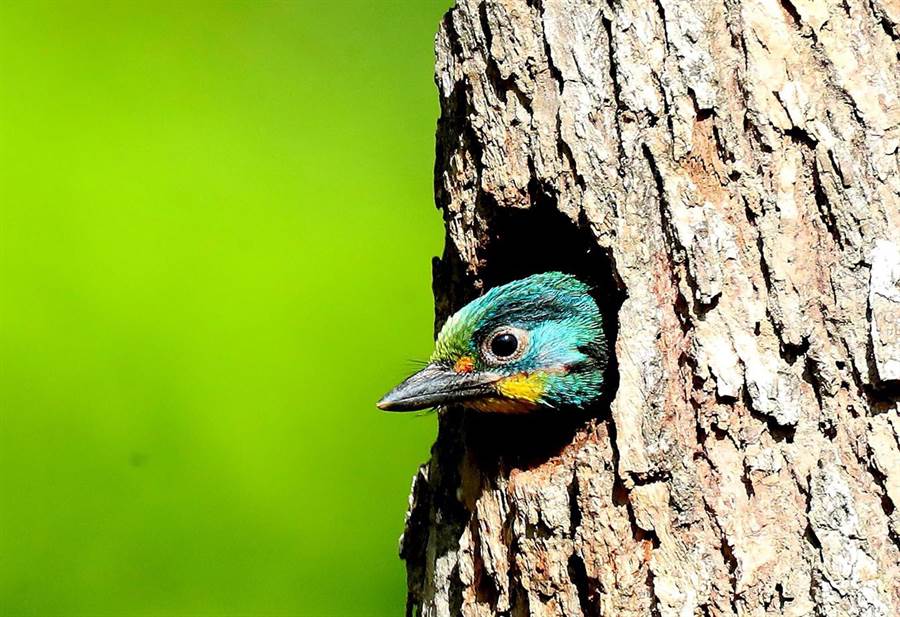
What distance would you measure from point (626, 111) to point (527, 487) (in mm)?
1110

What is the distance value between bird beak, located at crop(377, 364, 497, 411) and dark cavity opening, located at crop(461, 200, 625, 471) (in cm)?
10

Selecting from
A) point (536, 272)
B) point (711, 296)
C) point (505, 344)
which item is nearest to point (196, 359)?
point (536, 272)

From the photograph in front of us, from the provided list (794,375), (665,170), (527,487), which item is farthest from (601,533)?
(665,170)

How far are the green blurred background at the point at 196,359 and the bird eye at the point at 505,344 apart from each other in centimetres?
213

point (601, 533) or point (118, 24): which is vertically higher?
point (118, 24)

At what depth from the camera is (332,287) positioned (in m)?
6.62

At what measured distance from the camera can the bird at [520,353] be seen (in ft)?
14.5

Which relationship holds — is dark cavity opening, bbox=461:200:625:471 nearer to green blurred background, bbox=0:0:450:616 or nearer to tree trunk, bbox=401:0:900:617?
tree trunk, bbox=401:0:900:617

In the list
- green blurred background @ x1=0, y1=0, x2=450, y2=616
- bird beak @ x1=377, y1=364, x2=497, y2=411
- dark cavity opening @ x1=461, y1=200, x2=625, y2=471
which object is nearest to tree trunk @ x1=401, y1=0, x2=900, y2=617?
dark cavity opening @ x1=461, y1=200, x2=625, y2=471

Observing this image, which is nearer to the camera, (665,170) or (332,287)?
(665,170)

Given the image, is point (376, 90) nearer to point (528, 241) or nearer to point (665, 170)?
point (528, 241)

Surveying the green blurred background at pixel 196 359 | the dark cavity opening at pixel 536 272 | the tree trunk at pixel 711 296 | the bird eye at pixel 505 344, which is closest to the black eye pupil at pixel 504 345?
the bird eye at pixel 505 344

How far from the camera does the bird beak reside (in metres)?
4.36

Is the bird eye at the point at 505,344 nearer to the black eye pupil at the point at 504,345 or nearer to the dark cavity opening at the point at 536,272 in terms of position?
the black eye pupil at the point at 504,345
